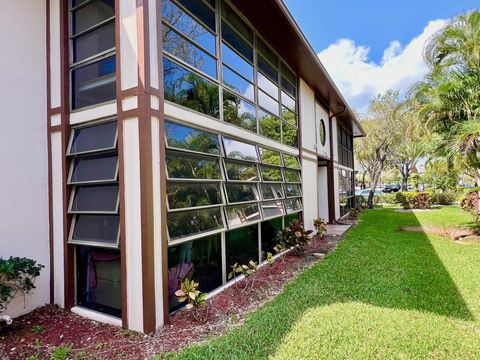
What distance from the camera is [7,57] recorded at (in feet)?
13.3

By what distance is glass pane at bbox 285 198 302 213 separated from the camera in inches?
320

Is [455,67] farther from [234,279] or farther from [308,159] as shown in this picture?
[234,279]

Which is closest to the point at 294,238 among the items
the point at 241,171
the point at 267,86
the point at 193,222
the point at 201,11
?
the point at 241,171

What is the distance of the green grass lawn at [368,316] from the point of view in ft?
10.1

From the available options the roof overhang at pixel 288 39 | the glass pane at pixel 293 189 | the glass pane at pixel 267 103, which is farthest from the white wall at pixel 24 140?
the glass pane at pixel 293 189

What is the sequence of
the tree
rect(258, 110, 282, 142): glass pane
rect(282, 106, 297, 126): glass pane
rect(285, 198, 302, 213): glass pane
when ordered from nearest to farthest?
1. rect(258, 110, 282, 142): glass pane
2. rect(285, 198, 302, 213): glass pane
3. rect(282, 106, 297, 126): glass pane
4. the tree

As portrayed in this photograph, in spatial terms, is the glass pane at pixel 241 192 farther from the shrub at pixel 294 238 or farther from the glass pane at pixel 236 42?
the glass pane at pixel 236 42

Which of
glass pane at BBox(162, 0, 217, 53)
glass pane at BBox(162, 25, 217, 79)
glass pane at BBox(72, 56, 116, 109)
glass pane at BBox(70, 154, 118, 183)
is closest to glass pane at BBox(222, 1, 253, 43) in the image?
glass pane at BBox(162, 0, 217, 53)

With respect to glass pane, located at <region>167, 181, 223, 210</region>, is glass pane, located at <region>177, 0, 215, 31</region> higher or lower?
higher

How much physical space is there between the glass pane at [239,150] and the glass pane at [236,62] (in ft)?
5.33

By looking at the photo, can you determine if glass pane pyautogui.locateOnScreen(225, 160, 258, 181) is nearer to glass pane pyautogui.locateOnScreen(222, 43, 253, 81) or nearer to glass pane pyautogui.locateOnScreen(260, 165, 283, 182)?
glass pane pyautogui.locateOnScreen(260, 165, 283, 182)

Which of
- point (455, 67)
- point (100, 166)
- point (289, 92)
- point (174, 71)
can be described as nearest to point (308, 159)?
point (289, 92)

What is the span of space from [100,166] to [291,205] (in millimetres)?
5658

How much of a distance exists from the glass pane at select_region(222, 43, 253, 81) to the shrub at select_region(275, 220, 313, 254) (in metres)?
3.94
